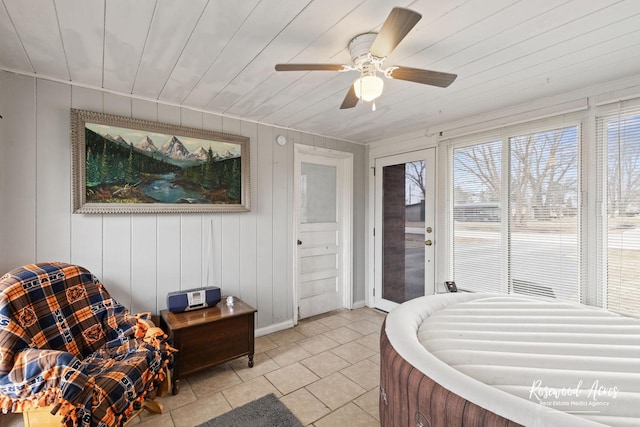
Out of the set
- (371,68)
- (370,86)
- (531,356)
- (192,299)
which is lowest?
(192,299)

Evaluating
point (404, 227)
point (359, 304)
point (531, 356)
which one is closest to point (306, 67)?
point (531, 356)

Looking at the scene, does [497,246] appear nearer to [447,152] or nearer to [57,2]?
[447,152]

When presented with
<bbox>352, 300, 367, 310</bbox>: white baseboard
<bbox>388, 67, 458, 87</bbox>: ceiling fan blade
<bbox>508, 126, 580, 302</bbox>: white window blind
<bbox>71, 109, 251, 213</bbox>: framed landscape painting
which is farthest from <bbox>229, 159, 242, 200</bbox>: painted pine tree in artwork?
<bbox>508, 126, 580, 302</bbox>: white window blind

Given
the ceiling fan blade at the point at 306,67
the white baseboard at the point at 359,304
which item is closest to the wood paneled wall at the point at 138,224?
the white baseboard at the point at 359,304

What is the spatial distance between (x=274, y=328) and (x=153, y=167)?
80.3 inches

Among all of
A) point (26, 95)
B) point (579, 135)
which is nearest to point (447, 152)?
point (579, 135)

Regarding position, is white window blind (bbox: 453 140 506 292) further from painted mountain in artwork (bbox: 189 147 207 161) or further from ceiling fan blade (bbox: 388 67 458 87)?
painted mountain in artwork (bbox: 189 147 207 161)

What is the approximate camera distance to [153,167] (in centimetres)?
248

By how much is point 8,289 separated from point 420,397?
7.04 feet

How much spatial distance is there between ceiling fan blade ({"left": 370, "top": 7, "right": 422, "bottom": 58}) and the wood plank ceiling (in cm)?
20

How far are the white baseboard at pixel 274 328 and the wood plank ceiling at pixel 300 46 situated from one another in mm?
2308

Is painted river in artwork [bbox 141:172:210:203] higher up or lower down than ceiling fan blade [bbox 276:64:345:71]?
lower down

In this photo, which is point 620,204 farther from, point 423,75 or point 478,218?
point 423,75

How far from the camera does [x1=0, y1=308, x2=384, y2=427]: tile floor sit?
190 centimetres
